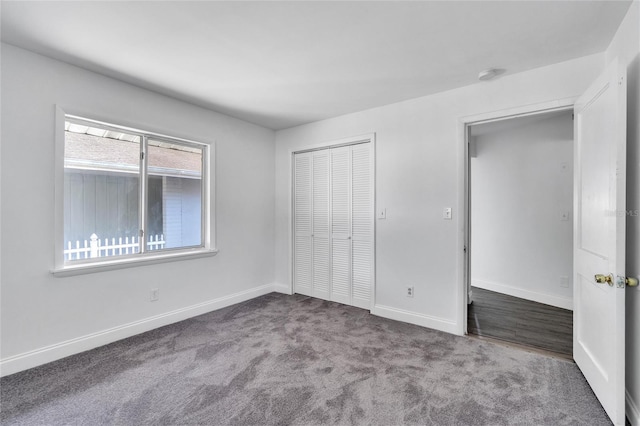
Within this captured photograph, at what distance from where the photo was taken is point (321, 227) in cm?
412

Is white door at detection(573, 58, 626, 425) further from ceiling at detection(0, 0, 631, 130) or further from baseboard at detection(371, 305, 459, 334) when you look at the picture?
baseboard at detection(371, 305, 459, 334)

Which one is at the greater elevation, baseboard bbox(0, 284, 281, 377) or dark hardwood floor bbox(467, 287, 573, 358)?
baseboard bbox(0, 284, 281, 377)

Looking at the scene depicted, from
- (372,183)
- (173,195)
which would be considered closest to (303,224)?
(372,183)

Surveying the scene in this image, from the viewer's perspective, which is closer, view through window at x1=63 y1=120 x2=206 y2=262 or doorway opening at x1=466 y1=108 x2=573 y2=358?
view through window at x1=63 y1=120 x2=206 y2=262

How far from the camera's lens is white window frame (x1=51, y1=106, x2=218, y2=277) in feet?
8.03

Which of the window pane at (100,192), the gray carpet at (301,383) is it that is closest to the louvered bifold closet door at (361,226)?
the gray carpet at (301,383)

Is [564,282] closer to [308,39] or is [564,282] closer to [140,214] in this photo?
[308,39]

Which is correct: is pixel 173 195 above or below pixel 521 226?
above

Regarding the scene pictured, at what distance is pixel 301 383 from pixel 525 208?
12.5 ft

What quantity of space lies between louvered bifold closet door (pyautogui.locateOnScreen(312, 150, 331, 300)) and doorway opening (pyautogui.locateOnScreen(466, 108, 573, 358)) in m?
1.74

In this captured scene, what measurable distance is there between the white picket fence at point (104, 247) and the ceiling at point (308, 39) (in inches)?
59.8

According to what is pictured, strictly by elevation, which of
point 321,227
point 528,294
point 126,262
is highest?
point 321,227

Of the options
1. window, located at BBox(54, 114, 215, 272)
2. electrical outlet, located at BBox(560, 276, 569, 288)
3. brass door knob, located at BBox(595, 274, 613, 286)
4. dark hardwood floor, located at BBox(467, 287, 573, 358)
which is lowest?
dark hardwood floor, located at BBox(467, 287, 573, 358)

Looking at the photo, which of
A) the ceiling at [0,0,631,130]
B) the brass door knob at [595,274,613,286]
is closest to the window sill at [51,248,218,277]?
the ceiling at [0,0,631,130]
